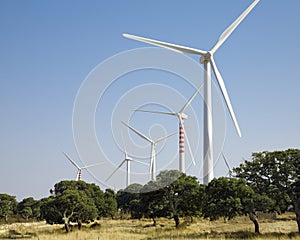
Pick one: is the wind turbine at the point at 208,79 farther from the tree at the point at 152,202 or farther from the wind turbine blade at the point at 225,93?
the tree at the point at 152,202

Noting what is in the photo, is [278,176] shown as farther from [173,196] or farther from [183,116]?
[183,116]

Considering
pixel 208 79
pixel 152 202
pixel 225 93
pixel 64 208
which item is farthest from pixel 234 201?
pixel 64 208

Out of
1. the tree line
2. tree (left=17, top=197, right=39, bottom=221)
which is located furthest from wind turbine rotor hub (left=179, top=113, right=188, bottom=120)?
tree (left=17, top=197, right=39, bottom=221)

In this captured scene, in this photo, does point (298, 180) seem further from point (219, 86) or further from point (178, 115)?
point (178, 115)

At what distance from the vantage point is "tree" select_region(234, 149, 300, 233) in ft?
133

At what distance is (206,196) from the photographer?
4550 cm

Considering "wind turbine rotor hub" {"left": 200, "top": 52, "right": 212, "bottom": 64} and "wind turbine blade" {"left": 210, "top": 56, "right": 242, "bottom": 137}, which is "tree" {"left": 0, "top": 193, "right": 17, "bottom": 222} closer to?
"wind turbine rotor hub" {"left": 200, "top": 52, "right": 212, "bottom": 64}

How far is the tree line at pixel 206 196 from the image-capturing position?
4012 centimetres

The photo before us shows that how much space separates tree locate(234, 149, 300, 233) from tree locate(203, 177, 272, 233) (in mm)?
1714

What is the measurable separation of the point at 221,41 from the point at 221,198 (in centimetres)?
1883

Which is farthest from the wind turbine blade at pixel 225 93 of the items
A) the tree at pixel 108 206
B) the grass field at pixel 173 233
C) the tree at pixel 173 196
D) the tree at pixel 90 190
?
the tree at pixel 108 206

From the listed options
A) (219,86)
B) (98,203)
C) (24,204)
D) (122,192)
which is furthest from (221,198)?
(24,204)

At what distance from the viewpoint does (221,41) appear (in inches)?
1901

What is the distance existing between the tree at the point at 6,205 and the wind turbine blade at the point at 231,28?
260ft
